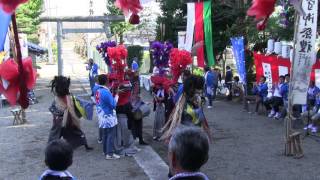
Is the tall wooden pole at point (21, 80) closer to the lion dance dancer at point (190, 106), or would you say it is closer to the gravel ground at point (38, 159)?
the lion dance dancer at point (190, 106)

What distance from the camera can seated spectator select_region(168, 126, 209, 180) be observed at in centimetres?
225

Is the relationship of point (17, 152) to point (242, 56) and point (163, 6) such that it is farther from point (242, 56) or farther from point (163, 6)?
point (163, 6)

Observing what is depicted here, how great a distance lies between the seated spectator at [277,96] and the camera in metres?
13.9

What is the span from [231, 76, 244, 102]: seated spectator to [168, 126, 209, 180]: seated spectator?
16644 millimetres

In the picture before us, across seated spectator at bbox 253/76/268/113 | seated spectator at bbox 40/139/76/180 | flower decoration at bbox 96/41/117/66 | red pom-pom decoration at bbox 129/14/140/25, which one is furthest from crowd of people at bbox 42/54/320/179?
red pom-pom decoration at bbox 129/14/140/25

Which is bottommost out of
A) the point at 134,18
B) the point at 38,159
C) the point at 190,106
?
the point at 38,159

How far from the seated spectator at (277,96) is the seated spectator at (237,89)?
13.1 feet

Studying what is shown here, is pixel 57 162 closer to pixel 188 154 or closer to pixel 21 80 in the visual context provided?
pixel 188 154

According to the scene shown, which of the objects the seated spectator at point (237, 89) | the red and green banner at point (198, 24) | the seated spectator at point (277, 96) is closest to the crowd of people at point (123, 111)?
the red and green banner at point (198, 24)

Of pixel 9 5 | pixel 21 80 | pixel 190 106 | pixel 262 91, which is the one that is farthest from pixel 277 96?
pixel 9 5

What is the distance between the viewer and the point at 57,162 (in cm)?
338

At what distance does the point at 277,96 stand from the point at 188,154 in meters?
12.5

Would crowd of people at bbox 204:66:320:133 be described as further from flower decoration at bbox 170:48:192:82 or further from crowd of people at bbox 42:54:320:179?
flower decoration at bbox 170:48:192:82

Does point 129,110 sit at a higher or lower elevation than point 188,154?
lower
